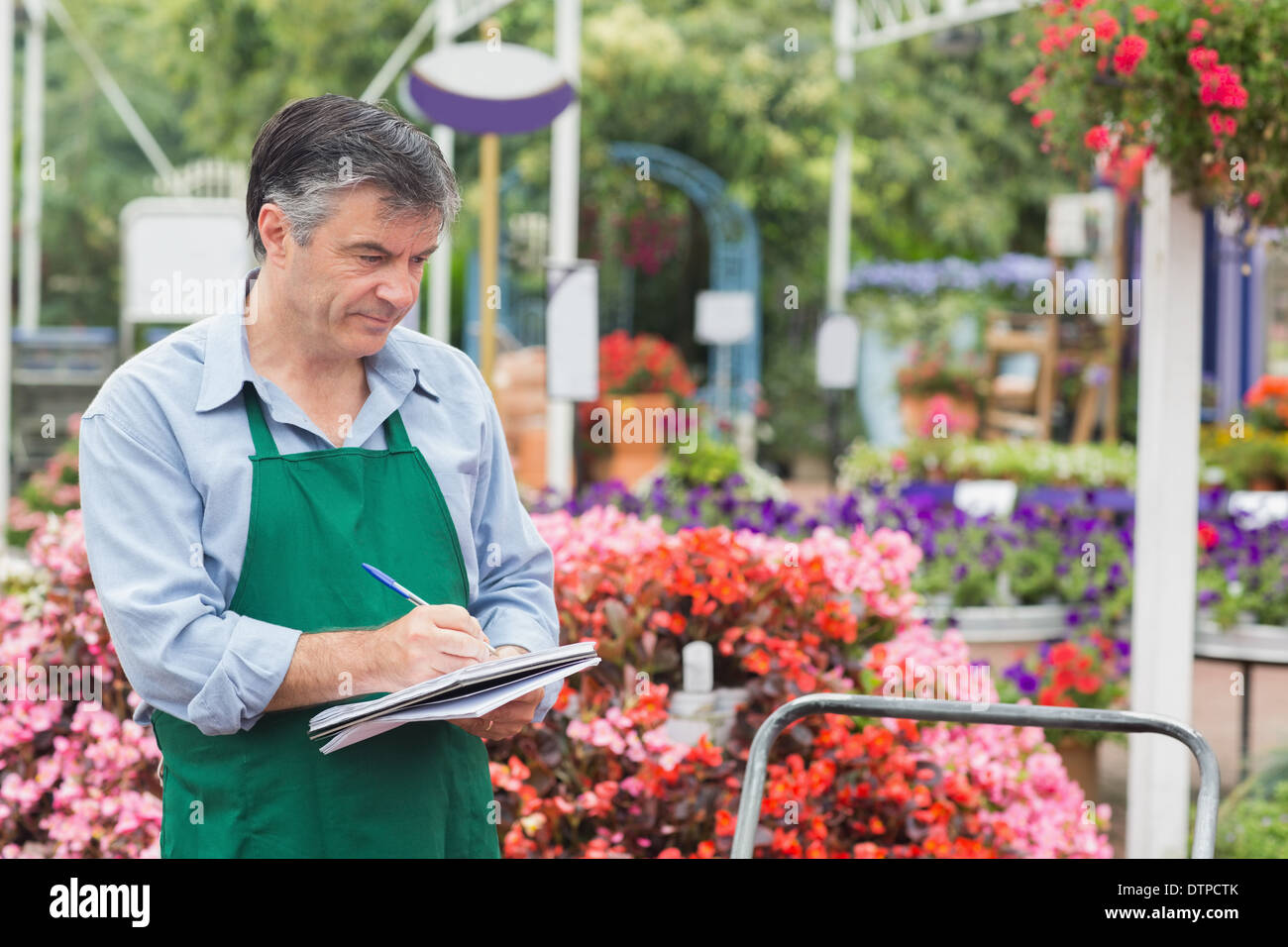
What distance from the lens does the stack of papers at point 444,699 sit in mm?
1546

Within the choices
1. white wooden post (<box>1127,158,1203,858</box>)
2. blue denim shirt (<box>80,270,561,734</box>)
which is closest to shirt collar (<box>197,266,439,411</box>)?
blue denim shirt (<box>80,270,561,734</box>)

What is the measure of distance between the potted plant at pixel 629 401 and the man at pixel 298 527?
311 inches

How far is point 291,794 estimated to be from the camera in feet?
5.49

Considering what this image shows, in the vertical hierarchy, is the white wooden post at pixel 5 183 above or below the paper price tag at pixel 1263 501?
above

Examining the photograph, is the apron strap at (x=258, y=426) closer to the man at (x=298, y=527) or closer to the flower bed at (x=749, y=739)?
the man at (x=298, y=527)

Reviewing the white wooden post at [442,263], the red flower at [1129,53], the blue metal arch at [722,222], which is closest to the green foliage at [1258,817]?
the red flower at [1129,53]

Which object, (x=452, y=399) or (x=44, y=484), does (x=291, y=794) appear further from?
(x=44, y=484)

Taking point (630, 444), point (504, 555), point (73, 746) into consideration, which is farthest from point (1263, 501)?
point (504, 555)

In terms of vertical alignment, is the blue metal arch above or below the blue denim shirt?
above

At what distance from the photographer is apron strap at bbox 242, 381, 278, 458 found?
168cm

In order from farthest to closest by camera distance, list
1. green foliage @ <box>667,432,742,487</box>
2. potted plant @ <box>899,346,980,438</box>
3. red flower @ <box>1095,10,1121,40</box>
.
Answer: potted plant @ <box>899,346,980,438</box> < green foliage @ <box>667,432,742,487</box> < red flower @ <box>1095,10,1121,40</box>

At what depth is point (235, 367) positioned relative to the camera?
66.8 inches

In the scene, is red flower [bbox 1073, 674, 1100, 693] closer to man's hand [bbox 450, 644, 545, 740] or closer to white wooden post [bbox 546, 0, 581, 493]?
white wooden post [bbox 546, 0, 581, 493]
